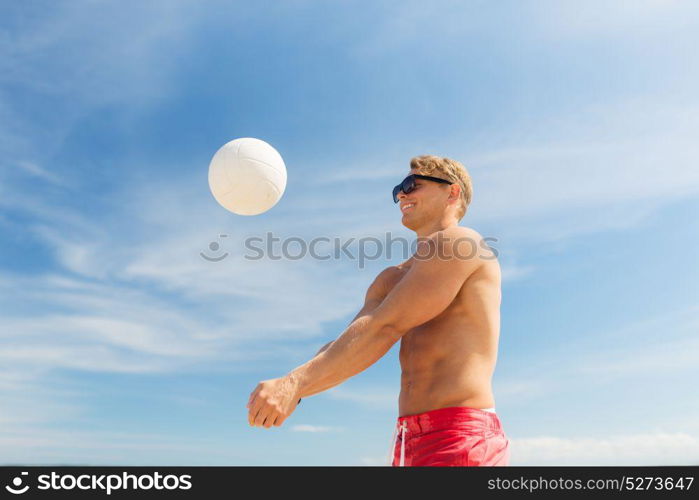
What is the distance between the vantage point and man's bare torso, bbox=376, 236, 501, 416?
17.6ft

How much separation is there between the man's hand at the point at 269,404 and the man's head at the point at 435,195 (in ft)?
8.90

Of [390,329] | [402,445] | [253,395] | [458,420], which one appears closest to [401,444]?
[402,445]

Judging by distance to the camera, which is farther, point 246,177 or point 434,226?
point 246,177

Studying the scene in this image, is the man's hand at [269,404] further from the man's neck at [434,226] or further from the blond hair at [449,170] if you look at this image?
the blond hair at [449,170]

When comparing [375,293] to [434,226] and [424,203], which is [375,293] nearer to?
[434,226]

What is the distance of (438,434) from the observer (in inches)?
206

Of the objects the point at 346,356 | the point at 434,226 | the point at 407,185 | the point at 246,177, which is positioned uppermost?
the point at 246,177

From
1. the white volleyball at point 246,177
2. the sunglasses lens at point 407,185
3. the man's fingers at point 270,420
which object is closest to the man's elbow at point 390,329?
the man's fingers at point 270,420

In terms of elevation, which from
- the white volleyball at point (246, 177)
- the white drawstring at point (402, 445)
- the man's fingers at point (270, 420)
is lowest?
the man's fingers at point (270, 420)

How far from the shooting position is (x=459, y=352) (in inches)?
214

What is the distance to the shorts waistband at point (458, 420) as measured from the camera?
520 cm

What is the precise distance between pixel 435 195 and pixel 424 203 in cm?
13
